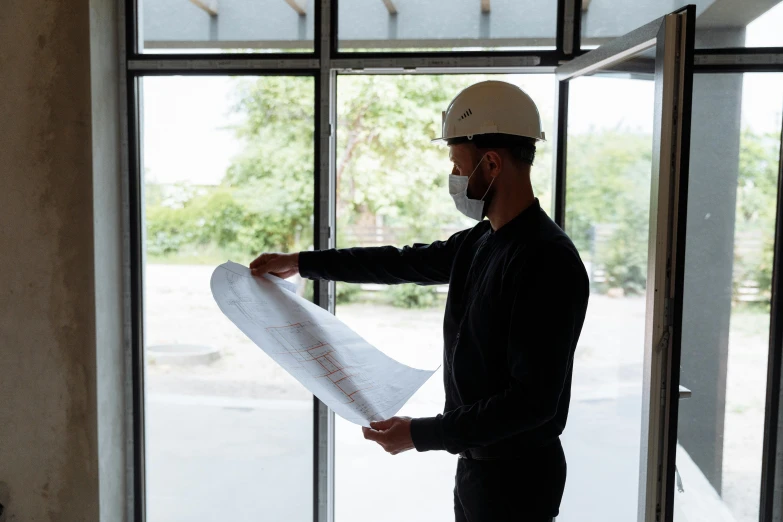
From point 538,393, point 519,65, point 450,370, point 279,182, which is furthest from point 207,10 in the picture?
point 538,393

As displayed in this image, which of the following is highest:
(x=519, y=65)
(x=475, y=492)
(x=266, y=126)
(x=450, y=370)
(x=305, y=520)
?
(x=519, y=65)

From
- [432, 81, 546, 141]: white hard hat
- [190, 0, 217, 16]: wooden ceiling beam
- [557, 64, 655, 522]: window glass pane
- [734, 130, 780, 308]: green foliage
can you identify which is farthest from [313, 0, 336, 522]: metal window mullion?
[734, 130, 780, 308]: green foliage

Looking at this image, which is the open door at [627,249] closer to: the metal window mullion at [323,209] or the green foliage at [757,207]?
the green foliage at [757,207]

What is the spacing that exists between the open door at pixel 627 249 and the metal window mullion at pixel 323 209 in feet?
2.62

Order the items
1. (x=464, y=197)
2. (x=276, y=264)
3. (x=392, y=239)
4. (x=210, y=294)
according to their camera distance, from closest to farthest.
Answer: (x=464, y=197) < (x=276, y=264) < (x=210, y=294) < (x=392, y=239)

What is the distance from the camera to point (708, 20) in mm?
2297

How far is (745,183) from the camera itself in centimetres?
235

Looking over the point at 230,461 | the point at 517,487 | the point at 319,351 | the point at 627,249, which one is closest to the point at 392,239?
the point at 230,461

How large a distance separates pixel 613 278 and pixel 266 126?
52.5 inches

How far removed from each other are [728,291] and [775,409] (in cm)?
43

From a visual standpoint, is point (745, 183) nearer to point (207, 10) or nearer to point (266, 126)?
point (266, 126)

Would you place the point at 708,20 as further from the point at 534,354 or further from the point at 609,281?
the point at 534,354

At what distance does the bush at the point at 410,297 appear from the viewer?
3.42 meters

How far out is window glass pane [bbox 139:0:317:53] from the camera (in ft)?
8.14
